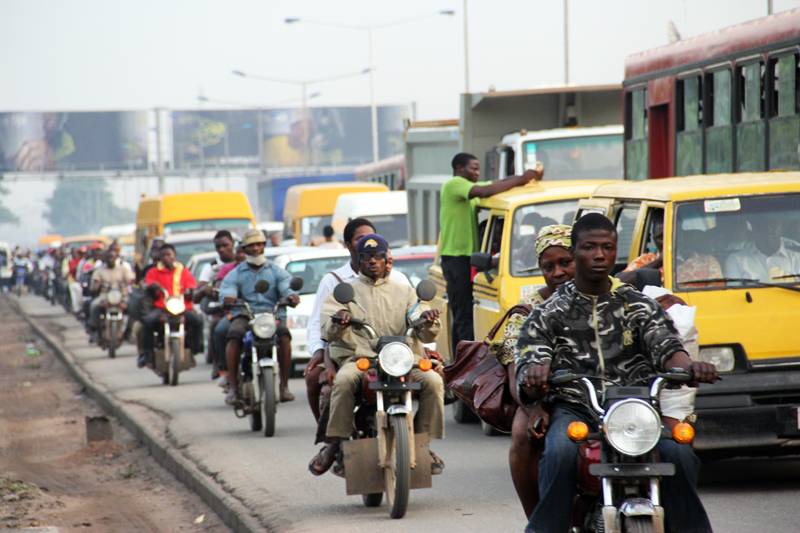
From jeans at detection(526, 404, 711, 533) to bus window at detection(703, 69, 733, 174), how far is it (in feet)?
32.1

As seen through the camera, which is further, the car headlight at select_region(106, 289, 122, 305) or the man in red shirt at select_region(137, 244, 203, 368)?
the car headlight at select_region(106, 289, 122, 305)

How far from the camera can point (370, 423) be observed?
9656mm

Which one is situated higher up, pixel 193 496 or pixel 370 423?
pixel 370 423

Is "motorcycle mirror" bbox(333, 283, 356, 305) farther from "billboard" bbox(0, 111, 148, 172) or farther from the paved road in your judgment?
"billboard" bbox(0, 111, 148, 172)

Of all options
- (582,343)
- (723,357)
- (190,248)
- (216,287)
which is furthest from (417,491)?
(190,248)

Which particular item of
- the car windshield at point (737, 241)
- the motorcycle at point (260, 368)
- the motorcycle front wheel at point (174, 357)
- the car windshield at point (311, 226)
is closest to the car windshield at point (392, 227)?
the car windshield at point (311, 226)

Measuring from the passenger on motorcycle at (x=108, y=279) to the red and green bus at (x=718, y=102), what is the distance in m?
12.9

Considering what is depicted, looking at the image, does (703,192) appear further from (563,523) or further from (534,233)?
(563,523)

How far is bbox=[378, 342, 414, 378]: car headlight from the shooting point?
913 centimetres

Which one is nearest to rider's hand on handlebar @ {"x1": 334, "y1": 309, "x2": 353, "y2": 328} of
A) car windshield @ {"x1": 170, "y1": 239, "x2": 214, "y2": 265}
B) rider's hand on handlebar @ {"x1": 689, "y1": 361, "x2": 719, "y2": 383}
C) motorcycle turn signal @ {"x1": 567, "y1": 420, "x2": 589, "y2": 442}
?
motorcycle turn signal @ {"x1": 567, "y1": 420, "x2": 589, "y2": 442}

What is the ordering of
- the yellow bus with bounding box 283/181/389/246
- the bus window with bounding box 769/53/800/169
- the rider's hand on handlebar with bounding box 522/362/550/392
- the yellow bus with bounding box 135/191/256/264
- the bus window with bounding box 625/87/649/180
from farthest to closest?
the yellow bus with bounding box 283/181/389/246, the yellow bus with bounding box 135/191/256/264, the bus window with bounding box 625/87/649/180, the bus window with bounding box 769/53/800/169, the rider's hand on handlebar with bounding box 522/362/550/392

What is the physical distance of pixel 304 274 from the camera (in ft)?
67.4

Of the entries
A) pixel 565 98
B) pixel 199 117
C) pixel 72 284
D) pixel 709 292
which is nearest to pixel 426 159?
pixel 565 98

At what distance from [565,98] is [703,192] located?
13.0 meters
